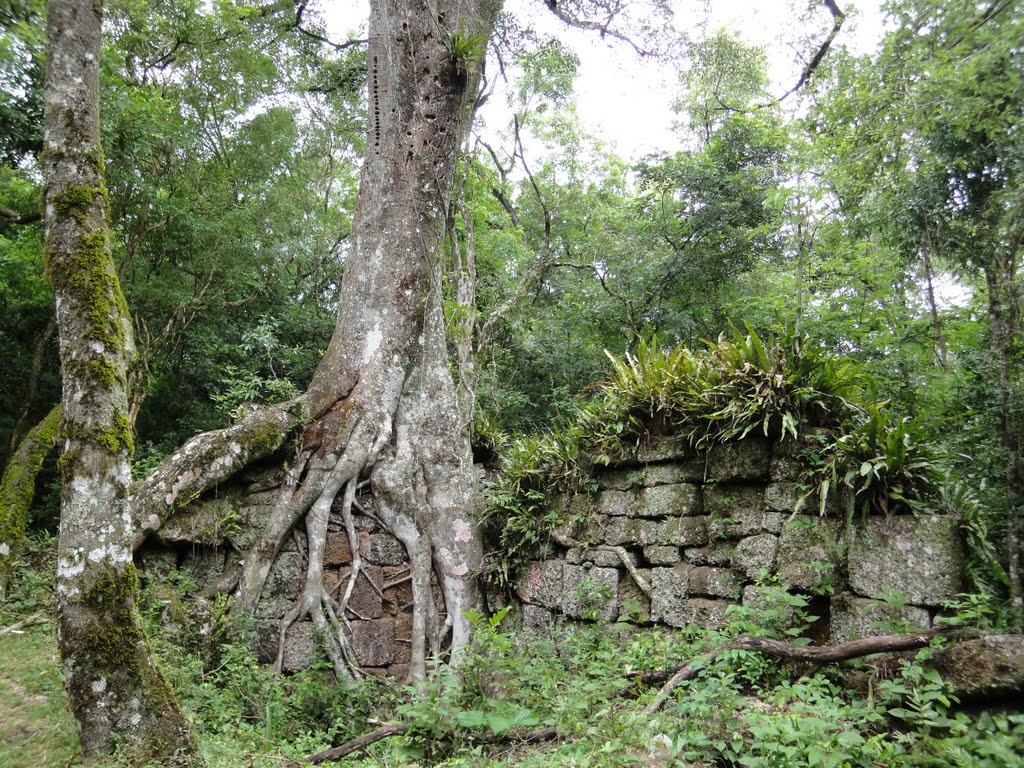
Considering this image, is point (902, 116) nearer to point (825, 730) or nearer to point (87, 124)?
point (825, 730)

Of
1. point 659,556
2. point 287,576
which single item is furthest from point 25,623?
point 659,556

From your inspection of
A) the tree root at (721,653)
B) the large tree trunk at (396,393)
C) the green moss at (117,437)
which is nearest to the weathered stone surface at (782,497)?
the tree root at (721,653)

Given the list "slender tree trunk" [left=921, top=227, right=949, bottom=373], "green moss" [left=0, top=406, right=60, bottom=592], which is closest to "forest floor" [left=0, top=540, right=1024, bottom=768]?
"green moss" [left=0, top=406, right=60, bottom=592]

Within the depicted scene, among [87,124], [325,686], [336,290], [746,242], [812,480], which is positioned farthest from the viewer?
[336,290]

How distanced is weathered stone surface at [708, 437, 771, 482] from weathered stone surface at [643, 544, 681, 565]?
2.07ft

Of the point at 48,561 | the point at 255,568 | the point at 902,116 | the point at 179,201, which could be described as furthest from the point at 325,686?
the point at 179,201

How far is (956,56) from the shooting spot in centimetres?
358

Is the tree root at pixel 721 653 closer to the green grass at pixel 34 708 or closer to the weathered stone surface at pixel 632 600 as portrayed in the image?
the weathered stone surface at pixel 632 600

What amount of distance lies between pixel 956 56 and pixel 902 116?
59 centimetres

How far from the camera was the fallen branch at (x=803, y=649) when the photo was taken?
307 cm

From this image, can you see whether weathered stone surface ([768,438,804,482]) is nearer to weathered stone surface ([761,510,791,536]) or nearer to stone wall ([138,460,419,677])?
weathered stone surface ([761,510,791,536])

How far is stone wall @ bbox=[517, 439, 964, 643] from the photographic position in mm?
3537

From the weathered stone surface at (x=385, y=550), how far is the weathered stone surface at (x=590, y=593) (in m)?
1.48

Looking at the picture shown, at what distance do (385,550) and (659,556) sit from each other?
237 cm
